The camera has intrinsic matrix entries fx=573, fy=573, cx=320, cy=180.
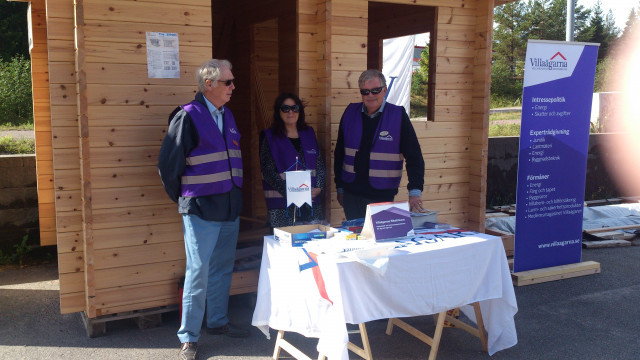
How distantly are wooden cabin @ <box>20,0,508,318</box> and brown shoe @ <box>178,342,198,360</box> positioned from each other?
0.67 m

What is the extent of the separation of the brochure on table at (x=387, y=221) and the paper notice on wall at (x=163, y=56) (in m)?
1.93

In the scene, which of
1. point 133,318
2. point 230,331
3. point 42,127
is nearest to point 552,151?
point 230,331

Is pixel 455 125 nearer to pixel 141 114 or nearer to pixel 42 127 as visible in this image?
pixel 141 114

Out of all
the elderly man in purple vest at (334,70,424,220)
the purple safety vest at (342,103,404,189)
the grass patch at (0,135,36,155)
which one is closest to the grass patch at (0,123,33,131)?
the grass patch at (0,135,36,155)

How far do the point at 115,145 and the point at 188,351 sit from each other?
1.57 meters

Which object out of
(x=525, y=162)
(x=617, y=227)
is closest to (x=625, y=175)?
(x=617, y=227)

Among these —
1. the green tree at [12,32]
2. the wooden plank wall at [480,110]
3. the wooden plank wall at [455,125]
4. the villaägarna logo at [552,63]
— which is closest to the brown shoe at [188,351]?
the wooden plank wall at [455,125]

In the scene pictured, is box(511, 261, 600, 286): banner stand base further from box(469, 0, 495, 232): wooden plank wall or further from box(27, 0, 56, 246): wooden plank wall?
box(27, 0, 56, 246): wooden plank wall

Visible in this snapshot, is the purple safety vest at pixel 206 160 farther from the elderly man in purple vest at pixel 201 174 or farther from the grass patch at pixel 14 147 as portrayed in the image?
the grass patch at pixel 14 147

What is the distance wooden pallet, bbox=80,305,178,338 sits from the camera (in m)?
4.25

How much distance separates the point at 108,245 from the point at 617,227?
258 inches

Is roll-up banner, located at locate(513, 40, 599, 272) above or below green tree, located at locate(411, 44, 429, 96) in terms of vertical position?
below

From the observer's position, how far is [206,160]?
3.81m

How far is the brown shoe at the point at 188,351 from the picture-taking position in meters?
3.84
